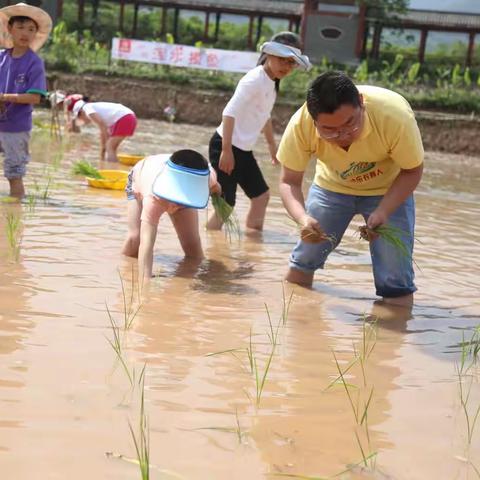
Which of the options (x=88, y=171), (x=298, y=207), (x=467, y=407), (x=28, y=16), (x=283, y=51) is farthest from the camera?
(x=88, y=171)

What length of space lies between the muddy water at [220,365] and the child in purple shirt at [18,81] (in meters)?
0.71

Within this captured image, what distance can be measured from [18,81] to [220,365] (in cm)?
370

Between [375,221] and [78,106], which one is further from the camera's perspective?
[78,106]

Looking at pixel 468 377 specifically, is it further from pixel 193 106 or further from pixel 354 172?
pixel 193 106

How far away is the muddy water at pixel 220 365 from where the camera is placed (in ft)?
7.41

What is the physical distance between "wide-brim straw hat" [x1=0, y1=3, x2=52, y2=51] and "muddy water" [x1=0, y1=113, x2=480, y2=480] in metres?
1.40

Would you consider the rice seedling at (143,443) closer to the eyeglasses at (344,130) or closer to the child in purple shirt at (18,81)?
the eyeglasses at (344,130)

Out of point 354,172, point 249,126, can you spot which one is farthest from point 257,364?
point 249,126

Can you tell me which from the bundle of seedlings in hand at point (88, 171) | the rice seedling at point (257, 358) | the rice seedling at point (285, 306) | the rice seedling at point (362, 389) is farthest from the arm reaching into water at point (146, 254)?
the bundle of seedlings in hand at point (88, 171)

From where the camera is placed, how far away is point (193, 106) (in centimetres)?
1919

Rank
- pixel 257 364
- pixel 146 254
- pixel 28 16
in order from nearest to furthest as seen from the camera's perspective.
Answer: pixel 257 364
pixel 146 254
pixel 28 16

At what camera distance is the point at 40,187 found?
699cm

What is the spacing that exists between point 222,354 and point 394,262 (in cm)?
138

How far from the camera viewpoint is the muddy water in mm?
2258
